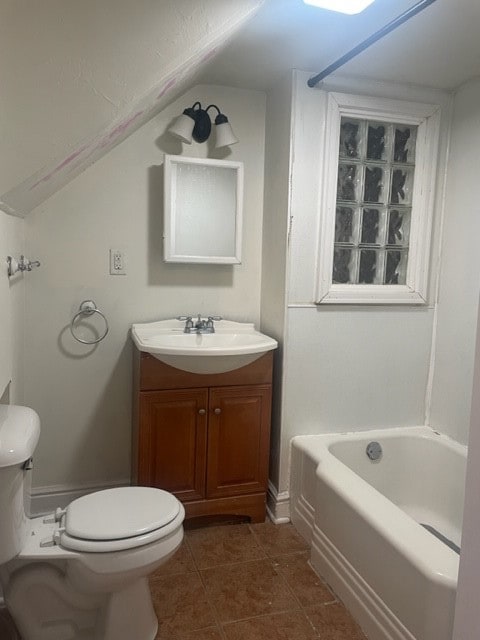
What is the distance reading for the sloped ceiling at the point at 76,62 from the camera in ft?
3.22

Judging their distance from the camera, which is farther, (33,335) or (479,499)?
(33,335)

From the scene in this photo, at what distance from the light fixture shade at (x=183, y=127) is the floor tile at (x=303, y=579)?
1868 mm

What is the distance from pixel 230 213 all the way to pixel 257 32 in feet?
2.66

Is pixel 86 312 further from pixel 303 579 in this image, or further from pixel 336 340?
pixel 303 579

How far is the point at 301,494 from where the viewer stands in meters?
2.25

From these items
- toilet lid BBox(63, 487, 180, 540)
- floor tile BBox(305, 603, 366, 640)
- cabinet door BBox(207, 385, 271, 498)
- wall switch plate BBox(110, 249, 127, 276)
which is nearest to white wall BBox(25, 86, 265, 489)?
wall switch plate BBox(110, 249, 127, 276)

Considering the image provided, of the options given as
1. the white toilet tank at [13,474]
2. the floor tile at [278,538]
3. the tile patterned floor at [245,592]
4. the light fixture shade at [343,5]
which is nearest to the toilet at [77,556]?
A: the white toilet tank at [13,474]

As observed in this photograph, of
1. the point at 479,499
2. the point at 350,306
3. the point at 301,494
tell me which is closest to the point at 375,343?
the point at 350,306

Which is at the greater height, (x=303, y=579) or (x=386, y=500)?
(x=386, y=500)

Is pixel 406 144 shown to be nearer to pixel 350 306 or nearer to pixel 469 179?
pixel 469 179

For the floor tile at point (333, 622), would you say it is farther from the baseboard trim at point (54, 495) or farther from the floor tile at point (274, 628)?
the baseboard trim at point (54, 495)

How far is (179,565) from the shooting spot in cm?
199

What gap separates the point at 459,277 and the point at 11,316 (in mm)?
1928

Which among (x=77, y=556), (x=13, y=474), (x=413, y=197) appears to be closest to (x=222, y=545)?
(x=77, y=556)
